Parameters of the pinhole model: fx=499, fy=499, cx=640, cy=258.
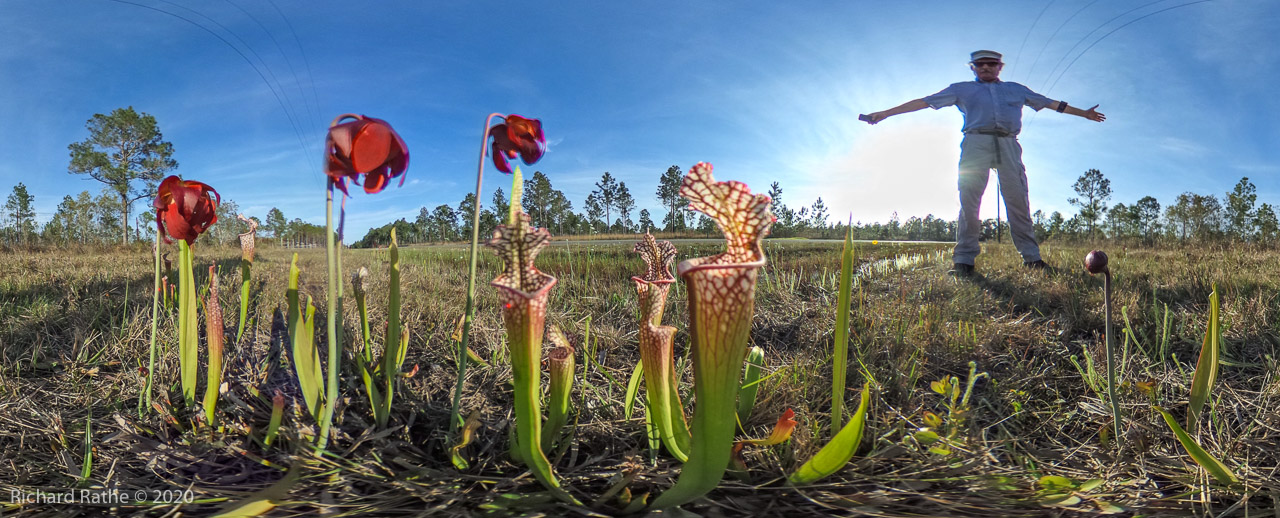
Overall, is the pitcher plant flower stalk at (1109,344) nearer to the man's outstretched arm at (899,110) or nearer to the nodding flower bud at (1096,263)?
the nodding flower bud at (1096,263)

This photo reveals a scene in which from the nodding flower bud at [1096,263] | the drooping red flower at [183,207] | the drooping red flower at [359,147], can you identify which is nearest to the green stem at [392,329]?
the drooping red flower at [359,147]

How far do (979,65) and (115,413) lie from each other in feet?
25.1

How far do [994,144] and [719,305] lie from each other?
6111 millimetres

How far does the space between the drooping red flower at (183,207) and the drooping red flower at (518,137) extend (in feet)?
3.53

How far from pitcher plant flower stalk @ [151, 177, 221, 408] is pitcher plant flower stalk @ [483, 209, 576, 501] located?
3.98 feet

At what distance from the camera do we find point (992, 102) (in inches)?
221

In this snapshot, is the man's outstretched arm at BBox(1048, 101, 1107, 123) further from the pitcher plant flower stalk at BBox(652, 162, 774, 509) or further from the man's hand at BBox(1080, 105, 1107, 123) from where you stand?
the pitcher plant flower stalk at BBox(652, 162, 774, 509)

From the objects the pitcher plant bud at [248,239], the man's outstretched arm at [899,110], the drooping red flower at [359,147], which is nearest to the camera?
the drooping red flower at [359,147]

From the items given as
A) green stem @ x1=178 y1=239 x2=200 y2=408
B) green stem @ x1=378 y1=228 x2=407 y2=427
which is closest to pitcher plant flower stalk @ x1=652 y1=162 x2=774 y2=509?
green stem @ x1=378 y1=228 x2=407 y2=427

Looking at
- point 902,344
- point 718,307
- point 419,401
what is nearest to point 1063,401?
point 902,344

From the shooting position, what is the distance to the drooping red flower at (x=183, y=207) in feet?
5.32

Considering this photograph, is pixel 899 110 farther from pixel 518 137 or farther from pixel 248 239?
pixel 248 239

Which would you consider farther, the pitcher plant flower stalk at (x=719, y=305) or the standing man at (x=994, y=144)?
the standing man at (x=994, y=144)

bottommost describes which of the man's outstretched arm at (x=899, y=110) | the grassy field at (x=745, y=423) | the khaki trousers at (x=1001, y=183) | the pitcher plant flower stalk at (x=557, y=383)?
the grassy field at (x=745, y=423)
